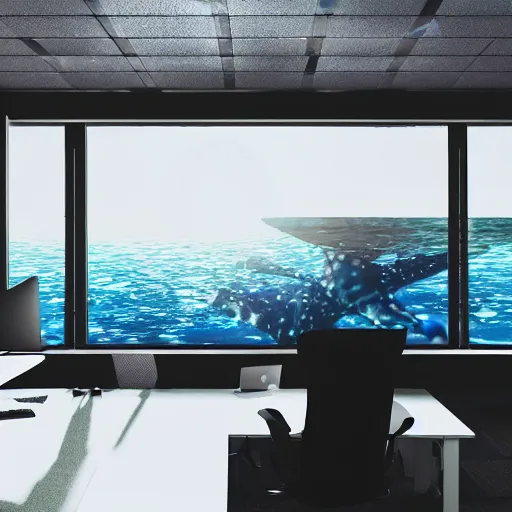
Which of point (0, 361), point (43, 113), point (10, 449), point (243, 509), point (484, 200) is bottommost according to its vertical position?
point (243, 509)

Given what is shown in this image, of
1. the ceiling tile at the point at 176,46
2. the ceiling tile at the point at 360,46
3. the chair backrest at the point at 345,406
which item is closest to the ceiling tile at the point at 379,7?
the ceiling tile at the point at 360,46

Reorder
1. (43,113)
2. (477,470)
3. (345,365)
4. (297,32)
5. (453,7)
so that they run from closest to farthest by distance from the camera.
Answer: (345,365) → (453,7) → (297,32) → (477,470) → (43,113)

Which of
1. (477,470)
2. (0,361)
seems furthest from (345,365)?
(477,470)

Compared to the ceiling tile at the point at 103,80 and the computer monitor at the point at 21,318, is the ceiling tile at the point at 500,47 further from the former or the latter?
the computer monitor at the point at 21,318

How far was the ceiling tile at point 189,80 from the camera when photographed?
436cm

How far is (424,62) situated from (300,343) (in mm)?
2354

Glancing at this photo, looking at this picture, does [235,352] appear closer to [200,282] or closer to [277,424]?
[277,424]

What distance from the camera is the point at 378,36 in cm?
360

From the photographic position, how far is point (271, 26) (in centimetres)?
344

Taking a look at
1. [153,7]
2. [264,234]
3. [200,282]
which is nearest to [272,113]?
[153,7]

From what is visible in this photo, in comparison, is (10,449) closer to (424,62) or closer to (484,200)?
(424,62)

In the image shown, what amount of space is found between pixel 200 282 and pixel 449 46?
3.67m

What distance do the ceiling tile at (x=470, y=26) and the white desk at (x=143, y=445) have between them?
229cm

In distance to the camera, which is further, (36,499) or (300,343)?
(300,343)
